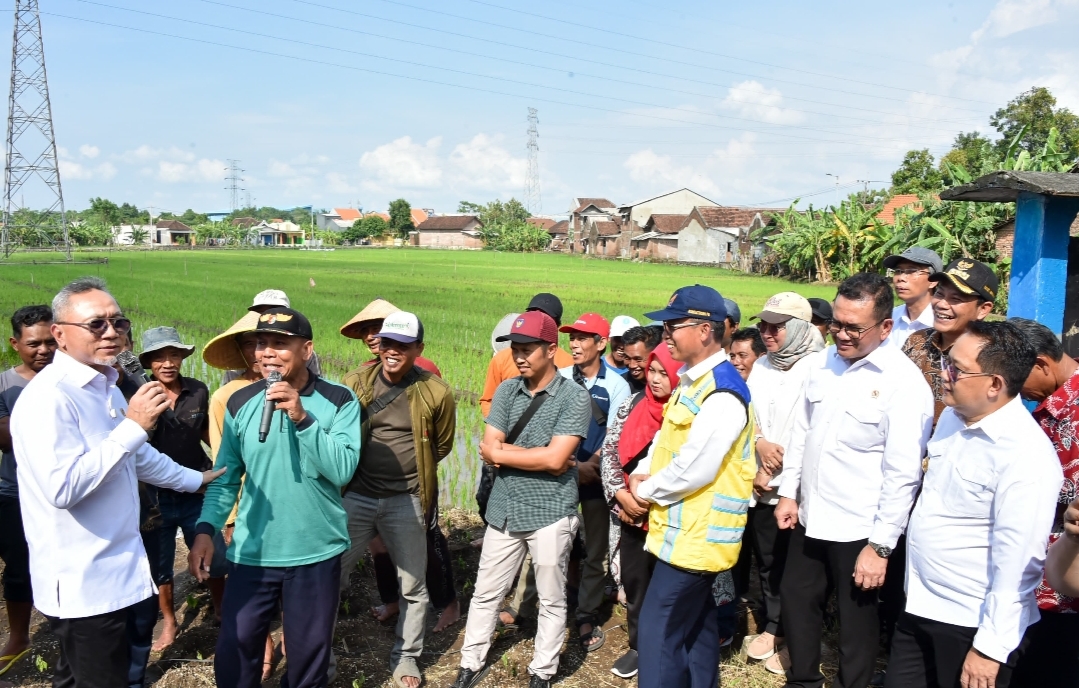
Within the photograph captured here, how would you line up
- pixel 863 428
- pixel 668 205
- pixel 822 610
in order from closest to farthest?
pixel 863 428 < pixel 822 610 < pixel 668 205

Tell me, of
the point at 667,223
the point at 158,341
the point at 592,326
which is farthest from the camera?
the point at 667,223

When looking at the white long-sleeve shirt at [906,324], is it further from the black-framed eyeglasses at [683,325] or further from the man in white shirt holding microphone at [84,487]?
the man in white shirt holding microphone at [84,487]

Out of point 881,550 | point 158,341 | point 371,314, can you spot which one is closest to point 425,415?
point 371,314

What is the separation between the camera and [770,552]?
13.0ft

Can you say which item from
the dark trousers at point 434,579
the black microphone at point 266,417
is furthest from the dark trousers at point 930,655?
the black microphone at point 266,417

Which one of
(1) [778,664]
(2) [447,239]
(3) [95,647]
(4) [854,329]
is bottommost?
(1) [778,664]

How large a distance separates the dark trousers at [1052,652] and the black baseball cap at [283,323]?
9.25 feet

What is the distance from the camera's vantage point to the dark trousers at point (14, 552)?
348cm

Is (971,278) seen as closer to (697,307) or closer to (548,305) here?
(697,307)

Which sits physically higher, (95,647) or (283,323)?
(283,323)

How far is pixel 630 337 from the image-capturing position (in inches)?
166

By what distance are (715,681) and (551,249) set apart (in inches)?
2468

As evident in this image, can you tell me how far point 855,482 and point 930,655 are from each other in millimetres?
707

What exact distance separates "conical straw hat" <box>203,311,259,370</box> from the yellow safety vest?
2.00m
